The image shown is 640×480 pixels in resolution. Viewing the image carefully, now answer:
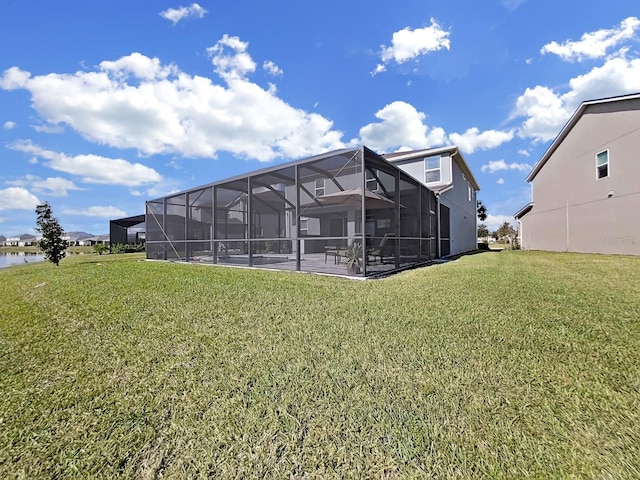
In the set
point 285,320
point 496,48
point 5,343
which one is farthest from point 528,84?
point 5,343

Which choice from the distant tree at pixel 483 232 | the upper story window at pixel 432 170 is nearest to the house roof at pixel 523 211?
the upper story window at pixel 432 170

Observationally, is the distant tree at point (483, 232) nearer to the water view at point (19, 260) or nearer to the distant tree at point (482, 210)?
the distant tree at point (482, 210)

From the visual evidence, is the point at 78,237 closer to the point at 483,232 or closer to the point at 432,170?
the point at 432,170

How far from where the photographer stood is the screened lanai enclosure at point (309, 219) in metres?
7.86

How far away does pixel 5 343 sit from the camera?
10.6ft

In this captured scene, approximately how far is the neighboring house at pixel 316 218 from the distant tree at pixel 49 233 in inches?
170

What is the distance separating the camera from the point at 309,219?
12.4m

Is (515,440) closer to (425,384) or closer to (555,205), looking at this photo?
(425,384)

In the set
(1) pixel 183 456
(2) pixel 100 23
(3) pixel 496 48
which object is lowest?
(1) pixel 183 456

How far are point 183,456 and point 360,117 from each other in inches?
692

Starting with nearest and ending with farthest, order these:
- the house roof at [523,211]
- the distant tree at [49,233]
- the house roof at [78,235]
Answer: the distant tree at [49,233], the house roof at [523,211], the house roof at [78,235]

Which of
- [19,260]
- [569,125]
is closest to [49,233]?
[19,260]

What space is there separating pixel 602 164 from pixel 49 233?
26076mm

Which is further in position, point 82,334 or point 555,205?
point 555,205
